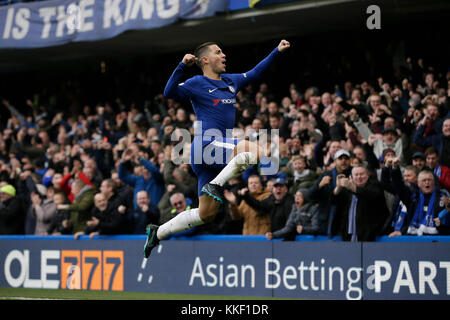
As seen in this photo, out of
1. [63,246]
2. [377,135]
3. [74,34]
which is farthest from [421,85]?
[74,34]

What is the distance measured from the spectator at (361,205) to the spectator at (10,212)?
762 centimetres

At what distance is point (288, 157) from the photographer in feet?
45.4

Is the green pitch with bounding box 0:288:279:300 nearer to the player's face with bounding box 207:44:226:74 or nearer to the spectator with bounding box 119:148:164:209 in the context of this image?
the spectator with bounding box 119:148:164:209

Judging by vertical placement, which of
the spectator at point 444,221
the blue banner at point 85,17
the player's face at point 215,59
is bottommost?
the spectator at point 444,221

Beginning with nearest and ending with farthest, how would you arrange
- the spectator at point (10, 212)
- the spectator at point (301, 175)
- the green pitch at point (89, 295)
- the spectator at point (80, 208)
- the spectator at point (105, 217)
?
1. the green pitch at point (89, 295)
2. the spectator at point (301, 175)
3. the spectator at point (105, 217)
4. the spectator at point (80, 208)
5. the spectator at point (10, 212)

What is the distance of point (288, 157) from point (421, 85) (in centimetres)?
300

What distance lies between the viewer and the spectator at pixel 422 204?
10.9m

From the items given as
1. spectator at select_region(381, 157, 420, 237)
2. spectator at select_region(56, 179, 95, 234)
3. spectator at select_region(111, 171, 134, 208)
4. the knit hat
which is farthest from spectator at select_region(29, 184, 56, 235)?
spectator at select_region(381, 157, 420, 237)

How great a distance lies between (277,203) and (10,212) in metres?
6.52

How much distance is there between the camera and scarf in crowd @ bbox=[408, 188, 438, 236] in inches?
429

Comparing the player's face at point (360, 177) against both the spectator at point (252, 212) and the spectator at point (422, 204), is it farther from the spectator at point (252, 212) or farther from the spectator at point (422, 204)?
the spectator at point (252, 212)

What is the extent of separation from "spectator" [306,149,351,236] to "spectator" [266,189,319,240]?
99mm

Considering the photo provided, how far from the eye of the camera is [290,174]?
43.3 feet

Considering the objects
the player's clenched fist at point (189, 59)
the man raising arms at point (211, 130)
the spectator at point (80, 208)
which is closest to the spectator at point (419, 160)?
the man raising arms at point (211, 130)
